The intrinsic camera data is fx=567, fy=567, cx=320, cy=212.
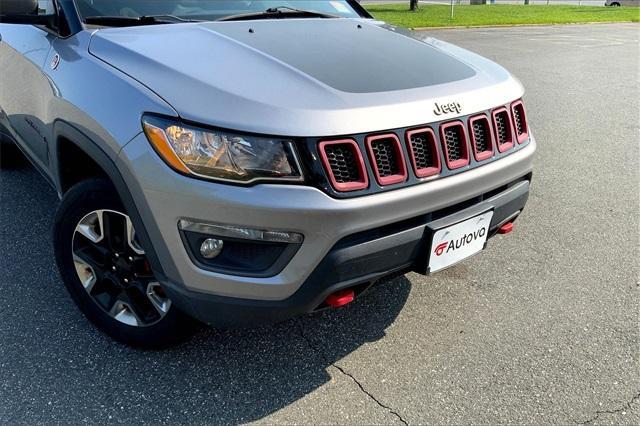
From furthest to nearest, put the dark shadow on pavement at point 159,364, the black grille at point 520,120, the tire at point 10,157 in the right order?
1. the tire at point 10,157
2. the black grille at point 520,120
3. the dark shadow on pavement at point 159,364

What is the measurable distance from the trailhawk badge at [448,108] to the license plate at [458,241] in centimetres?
43

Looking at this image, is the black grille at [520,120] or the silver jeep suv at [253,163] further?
the black grille at [520,120]

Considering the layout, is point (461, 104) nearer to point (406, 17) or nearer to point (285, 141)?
point (285, 141)

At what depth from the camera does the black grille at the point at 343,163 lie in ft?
6.23

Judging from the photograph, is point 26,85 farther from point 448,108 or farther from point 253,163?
point 448,108

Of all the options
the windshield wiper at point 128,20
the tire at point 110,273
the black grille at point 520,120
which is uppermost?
the windshield wiper at point 128,20

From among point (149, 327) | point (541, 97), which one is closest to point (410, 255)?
point (149, 327)

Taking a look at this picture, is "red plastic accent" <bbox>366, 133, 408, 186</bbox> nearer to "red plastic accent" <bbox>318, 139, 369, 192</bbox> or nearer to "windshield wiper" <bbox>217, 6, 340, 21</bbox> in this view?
"red plastic accent" <bbox>318, 139, 369, 192</bbox>

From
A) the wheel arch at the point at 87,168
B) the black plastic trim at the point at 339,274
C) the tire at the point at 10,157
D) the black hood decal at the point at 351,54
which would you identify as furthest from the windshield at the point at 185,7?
the tire at the point at 10,157

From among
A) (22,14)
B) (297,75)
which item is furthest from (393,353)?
(22,14)

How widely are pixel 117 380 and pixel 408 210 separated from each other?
1.37 metres

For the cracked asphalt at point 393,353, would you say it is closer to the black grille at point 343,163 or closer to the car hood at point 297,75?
the black grille at point 343,163

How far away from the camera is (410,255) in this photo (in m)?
2.08

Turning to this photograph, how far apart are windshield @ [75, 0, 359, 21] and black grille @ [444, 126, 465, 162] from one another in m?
1.45
